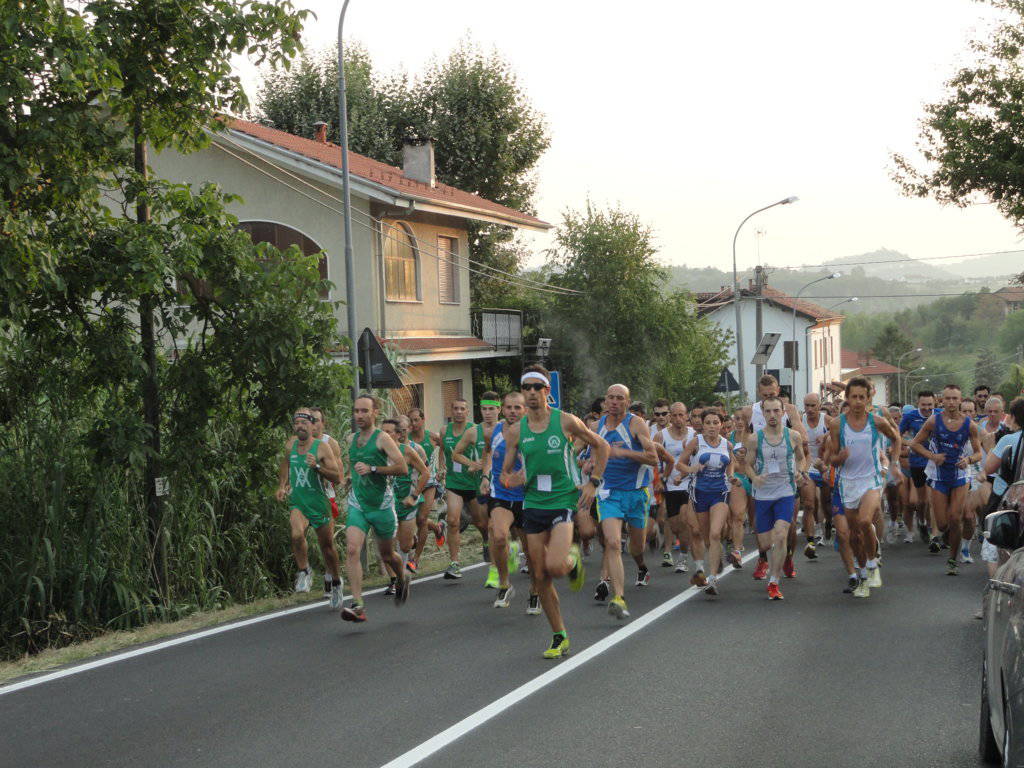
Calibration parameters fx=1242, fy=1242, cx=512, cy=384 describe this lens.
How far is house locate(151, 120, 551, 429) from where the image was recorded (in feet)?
82.7

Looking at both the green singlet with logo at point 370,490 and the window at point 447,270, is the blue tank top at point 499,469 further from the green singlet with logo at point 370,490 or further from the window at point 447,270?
the window at point 447,270

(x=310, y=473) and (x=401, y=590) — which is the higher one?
(x=310, y=473)

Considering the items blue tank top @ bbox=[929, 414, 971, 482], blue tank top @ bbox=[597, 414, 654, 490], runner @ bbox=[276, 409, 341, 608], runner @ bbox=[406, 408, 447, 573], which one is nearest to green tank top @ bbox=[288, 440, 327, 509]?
runner @ bbox=[276, 409, 341, 608]

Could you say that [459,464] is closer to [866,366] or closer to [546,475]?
[546,475]

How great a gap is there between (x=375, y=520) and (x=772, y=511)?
12.2ft

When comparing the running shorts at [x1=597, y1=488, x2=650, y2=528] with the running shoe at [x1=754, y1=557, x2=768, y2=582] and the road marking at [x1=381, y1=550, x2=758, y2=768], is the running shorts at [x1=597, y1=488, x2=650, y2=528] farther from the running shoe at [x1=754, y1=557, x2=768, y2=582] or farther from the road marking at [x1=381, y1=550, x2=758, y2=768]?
the running shoe at [x1=754, y1=557, x2=768, y2=582]

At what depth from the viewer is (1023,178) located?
2470cm

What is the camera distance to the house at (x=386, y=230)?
25203 millimetres

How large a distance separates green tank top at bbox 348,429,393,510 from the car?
6.15 metres

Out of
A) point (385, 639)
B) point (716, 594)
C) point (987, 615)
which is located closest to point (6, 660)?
point (385, 639)

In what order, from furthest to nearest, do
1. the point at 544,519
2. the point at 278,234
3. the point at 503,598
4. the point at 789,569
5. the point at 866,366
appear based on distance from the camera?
the point at 866,366
the point at 278,234
the point at 789,569
the point at 503,598
the point at 544,519

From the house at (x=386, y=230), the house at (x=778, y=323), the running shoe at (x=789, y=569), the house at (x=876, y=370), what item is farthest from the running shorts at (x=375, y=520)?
the house at (x=876, y=370)

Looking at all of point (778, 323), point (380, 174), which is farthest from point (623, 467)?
point (778, 323)

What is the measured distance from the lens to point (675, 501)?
1360cm
